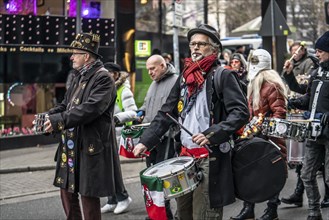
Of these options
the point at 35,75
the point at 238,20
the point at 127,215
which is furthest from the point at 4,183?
the point at 238,20

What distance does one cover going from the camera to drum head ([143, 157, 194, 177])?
4156mm

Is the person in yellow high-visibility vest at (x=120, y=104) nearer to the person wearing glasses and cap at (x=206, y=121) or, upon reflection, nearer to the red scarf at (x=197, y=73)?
the person wearing glasses and cap at (x=206, y=121)

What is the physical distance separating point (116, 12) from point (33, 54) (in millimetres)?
2531

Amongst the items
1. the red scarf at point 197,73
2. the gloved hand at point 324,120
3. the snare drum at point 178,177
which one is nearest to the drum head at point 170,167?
the snare drum at point 178,177

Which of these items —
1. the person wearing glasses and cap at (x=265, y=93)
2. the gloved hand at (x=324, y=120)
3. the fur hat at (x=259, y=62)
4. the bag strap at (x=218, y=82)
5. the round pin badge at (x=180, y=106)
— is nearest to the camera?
the bag strap at (x=218, y=82)

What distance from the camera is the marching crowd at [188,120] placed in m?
4.36

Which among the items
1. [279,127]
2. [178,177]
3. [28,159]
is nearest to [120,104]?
[279,127]

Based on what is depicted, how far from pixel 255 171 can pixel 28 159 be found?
8209 mm

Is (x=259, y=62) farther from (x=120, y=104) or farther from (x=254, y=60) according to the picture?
(x=120, y=104)

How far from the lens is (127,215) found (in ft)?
24.1

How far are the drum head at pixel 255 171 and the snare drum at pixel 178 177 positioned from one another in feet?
1.10

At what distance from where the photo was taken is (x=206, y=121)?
445 centimetres

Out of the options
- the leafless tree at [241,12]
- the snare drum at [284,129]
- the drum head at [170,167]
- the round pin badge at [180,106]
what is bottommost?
the drum head at [170,167]

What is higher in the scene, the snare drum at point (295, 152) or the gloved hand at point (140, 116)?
the gloved hand at point (140, 116)
